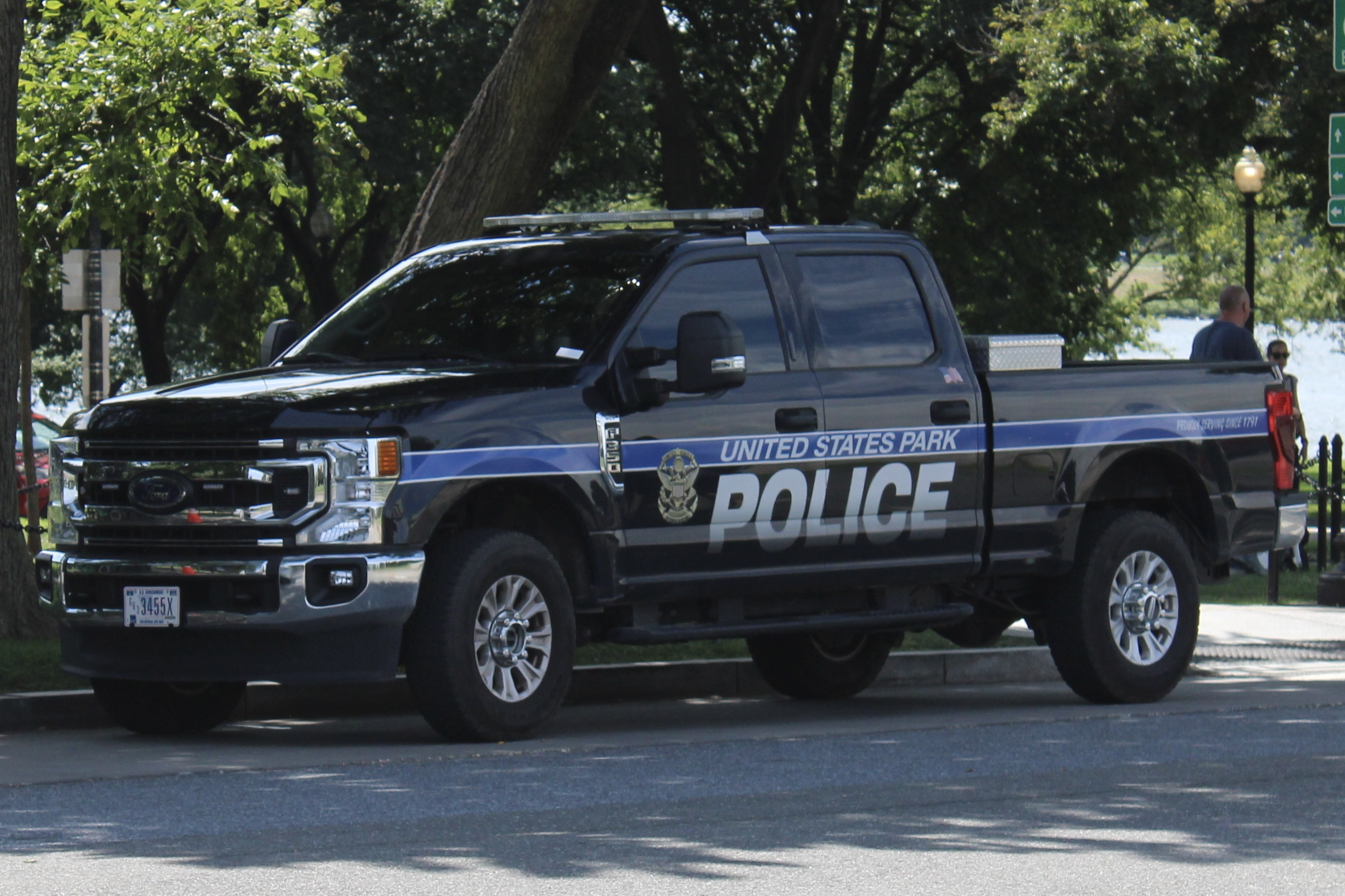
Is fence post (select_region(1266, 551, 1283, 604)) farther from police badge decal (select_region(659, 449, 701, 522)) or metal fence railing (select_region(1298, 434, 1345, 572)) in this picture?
police badge decal (select_region(659, 449, 701, 522))

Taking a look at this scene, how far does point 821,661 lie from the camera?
37.2ft

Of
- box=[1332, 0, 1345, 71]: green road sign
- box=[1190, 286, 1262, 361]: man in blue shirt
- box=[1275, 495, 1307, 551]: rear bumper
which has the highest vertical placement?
box=[1332, 0, 1345, 71]: green road sign

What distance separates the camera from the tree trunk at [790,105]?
2612cm

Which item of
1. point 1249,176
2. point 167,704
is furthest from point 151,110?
point 1249,176

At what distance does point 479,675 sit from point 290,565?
0.90 metres

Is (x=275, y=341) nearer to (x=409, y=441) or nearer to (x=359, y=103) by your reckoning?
(x=409, y=441)

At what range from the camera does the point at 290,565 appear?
8500mm

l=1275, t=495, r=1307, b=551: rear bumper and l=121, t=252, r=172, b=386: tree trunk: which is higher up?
l=121, t=252, r=172, b=386: tree trunk

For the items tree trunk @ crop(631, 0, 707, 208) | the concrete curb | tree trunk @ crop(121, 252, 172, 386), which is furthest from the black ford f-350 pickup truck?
tree trunk @ crop(121, 252, 172, 386)

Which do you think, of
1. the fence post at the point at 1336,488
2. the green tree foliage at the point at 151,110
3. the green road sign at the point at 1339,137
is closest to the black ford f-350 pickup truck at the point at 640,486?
the green road sign at the point at 1339,137

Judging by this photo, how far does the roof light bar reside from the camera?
10.2 meters

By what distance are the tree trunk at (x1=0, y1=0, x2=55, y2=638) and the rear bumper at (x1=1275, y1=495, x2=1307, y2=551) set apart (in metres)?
6.60

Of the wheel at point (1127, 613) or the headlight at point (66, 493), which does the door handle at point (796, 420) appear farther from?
the headlight at point (66, 493)

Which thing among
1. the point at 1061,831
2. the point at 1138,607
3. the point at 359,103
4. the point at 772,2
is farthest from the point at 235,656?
the point at 772,2
